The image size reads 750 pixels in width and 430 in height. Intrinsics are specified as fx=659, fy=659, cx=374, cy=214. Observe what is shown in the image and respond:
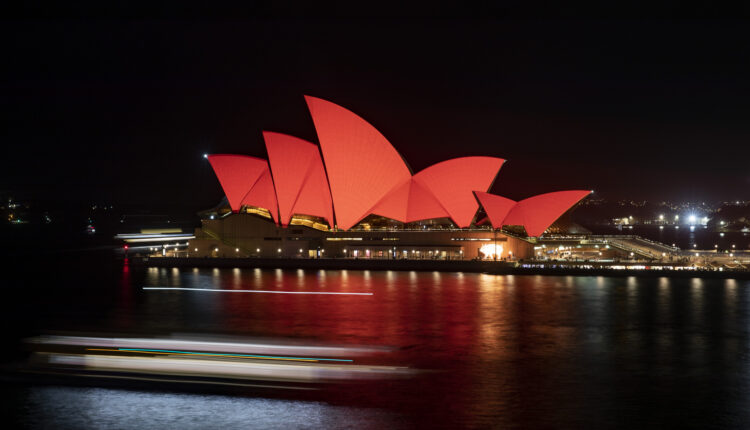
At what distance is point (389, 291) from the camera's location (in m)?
33.0

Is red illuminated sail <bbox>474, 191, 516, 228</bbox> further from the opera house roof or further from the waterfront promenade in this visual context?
the waterfront promenade

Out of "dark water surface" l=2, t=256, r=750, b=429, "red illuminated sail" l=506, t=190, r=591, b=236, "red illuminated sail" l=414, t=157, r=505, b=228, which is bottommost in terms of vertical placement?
"dark water surface" l=2, t=256, r=750, b=429

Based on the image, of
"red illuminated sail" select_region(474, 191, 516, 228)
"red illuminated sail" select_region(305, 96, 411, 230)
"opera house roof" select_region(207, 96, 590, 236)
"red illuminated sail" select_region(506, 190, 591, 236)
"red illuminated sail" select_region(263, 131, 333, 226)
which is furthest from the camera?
"red illuminated sail" select_region(506, 190, 591, 236)

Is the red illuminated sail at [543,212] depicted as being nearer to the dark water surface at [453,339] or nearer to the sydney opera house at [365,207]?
the sydney opera house at [365,207]

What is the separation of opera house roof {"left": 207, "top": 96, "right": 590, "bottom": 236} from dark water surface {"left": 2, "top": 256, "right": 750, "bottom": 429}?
5.95m

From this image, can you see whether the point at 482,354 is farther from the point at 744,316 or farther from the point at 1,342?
the point at 1,342

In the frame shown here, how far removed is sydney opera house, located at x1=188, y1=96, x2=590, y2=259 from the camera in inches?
1763

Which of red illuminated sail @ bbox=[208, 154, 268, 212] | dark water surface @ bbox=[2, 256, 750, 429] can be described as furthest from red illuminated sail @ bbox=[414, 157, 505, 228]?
red illuminated sail @ bbox=[208, 154, 268, 212]

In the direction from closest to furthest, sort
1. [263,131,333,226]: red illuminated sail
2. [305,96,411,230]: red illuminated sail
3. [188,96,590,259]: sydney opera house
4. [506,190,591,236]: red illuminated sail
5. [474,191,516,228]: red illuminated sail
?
1. [305,96,411,230]: red illuminated sail
2. [263,131,333,226]: red illuminated sail
3. [188,96,590,259]: sydney opera house
4. [474,191,516,228]: red illuminated sail
5. [506,190,591,236]: red illuminated sail

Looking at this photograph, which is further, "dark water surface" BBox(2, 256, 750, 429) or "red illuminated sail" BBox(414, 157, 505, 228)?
"red illuminated sail" BBox(414, 157, 505, 228)

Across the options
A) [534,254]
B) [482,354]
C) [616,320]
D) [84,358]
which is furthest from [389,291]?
[84,358]

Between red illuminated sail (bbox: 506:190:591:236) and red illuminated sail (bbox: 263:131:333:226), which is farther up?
red illuminated sail (bbox: 263:131:333:226)

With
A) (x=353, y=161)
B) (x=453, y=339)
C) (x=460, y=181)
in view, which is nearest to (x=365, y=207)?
(x=353, y=161)

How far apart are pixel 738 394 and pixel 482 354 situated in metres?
6.57
